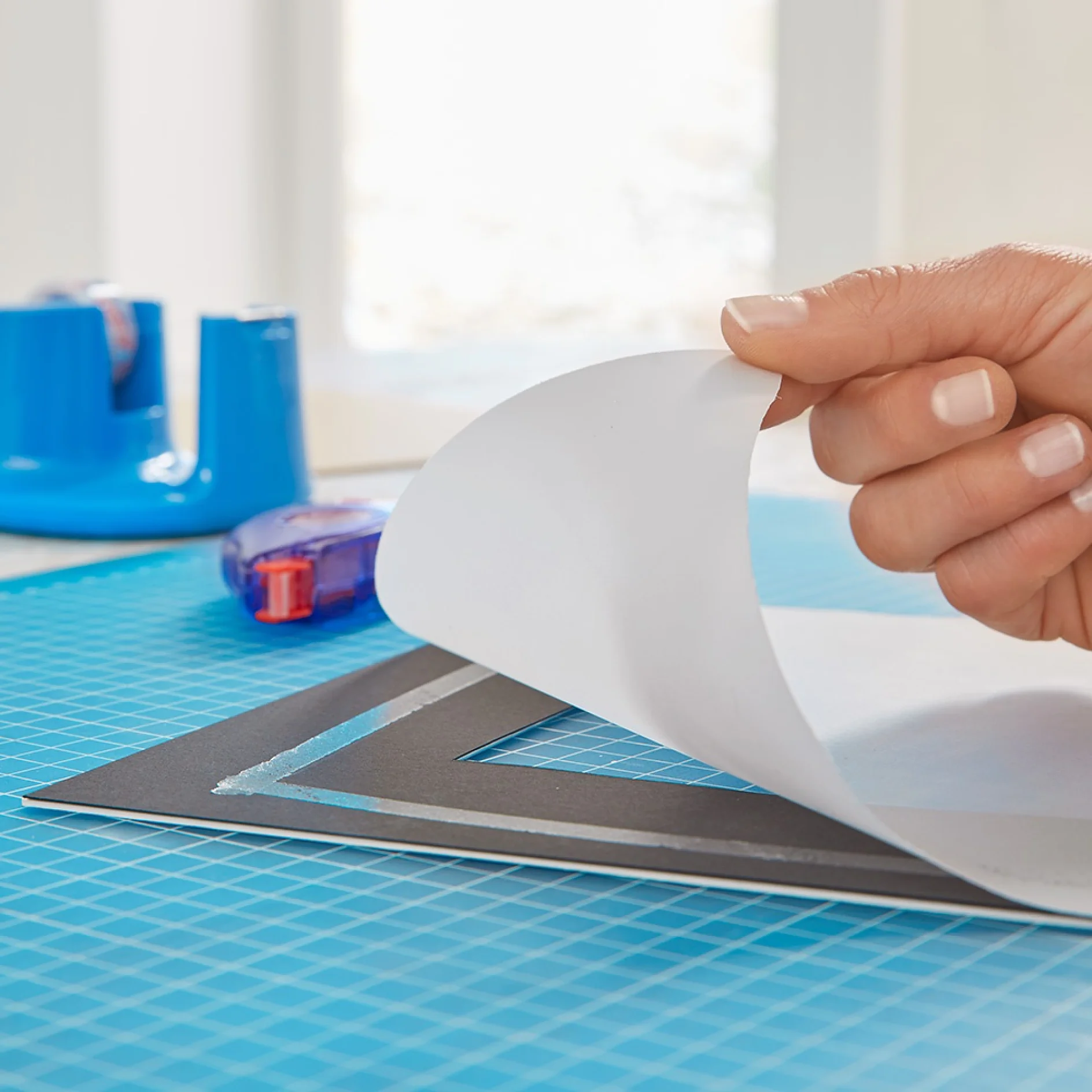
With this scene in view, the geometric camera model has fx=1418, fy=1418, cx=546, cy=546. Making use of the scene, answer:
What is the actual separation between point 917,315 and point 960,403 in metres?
0.04

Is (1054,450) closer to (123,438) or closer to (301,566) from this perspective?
(301,566)

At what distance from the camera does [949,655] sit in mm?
625

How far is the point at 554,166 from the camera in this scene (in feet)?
10.5

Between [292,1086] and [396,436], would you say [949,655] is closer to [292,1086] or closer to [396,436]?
[292,1086]

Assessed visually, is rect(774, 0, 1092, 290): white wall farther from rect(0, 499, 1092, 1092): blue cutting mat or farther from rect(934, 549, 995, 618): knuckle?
rect(0, 499, 1092, 1092): blue cutting mat

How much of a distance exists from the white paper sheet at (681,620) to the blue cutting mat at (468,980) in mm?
46

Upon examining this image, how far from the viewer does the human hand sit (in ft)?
1.70

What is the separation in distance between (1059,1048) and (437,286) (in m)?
3.31

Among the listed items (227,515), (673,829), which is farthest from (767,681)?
(227,515)

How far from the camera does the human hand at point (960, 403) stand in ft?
1.70

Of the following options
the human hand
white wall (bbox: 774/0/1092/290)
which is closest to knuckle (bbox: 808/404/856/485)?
the human hand

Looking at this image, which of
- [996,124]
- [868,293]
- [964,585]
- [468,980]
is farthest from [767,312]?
[996,124]

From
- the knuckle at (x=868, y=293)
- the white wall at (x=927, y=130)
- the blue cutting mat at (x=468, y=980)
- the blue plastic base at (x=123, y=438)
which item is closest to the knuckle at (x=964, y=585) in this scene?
the knuckle at (x=868, y=293)

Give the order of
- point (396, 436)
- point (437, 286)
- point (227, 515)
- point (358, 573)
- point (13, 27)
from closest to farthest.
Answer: point (358, 573)
point (227, 515)
point (396, 436)
point (13, 27)
point (437, 286)
